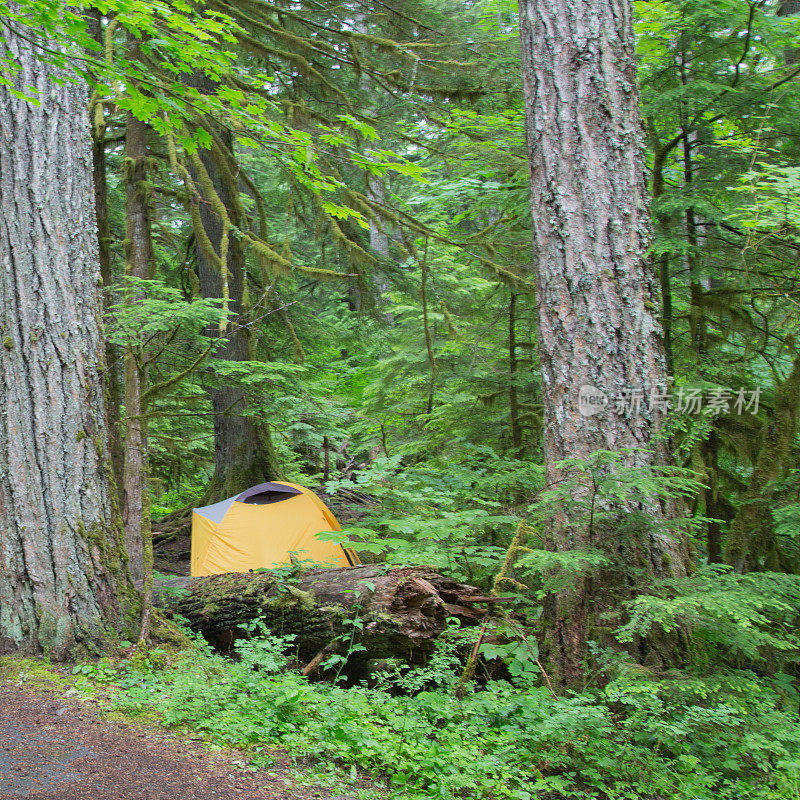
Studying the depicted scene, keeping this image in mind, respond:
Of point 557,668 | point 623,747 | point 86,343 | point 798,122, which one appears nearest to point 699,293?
point 798,122

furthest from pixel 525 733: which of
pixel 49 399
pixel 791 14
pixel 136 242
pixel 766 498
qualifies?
pixel 791 14

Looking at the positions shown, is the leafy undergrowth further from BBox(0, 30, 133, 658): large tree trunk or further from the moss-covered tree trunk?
the moss-covered tree trunk

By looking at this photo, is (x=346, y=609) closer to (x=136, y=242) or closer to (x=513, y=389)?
(x=513, y=389)

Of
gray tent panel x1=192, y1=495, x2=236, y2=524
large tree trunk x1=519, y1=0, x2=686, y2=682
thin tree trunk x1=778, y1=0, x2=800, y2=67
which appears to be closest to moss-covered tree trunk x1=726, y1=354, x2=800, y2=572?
large tree trunk x1=519, y1=0, x2=686, y2=682

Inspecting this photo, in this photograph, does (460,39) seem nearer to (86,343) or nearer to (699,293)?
(699,293)

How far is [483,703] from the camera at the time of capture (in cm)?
345

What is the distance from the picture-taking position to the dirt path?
8.53 feet

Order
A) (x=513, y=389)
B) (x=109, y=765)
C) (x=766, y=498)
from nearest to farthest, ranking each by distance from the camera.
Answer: (x=109, y=765) < (x=766, y=498) < (x=513, y=389)

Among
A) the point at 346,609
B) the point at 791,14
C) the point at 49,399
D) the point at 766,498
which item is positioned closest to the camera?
the point at 49,399

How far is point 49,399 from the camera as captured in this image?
158 inches

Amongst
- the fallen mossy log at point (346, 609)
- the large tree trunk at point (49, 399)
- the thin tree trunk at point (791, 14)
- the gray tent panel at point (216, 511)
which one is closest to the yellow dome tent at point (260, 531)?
the gray tent panel at point (216, 511)

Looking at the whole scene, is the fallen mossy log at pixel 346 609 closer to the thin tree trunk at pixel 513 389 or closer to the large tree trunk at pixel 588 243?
the large tree trunk at pixel 588 243

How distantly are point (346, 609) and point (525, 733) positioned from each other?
5.60ft

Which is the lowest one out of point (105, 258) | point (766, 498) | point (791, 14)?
point (766, 498)
